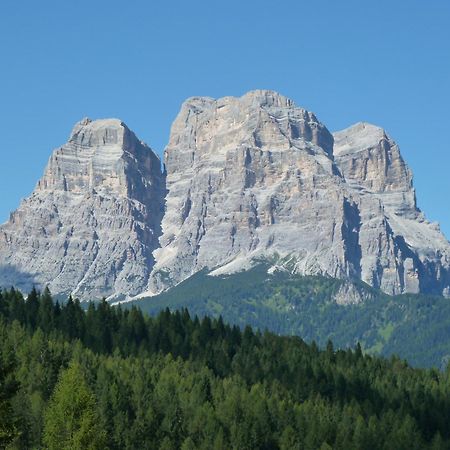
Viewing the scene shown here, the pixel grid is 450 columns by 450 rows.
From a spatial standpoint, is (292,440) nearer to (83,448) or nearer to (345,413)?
(345,413)

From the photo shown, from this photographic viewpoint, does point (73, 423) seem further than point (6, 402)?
Yes

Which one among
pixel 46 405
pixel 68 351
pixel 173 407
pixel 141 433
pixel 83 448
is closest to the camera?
pixel 83 448

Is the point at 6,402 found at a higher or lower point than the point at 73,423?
higher

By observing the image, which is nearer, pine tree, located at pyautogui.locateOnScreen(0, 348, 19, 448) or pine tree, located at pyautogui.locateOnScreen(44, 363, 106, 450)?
pine tree, located at pyautogui.locateOnScreen(0, 348, 19, 448)

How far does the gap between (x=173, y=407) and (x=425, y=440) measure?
141 ft

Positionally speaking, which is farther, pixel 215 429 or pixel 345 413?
pixel 345 413

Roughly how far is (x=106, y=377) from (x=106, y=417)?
15.0m

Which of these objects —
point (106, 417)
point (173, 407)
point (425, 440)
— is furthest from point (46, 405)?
point (425, 440)

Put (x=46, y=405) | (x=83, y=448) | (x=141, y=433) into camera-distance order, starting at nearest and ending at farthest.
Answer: (x=83, y=448), (x=46, y=405), (x=141, y=433)

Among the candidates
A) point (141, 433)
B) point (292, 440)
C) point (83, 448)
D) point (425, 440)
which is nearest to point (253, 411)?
point (292, 440)

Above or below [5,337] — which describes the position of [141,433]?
below

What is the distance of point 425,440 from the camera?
632 feet

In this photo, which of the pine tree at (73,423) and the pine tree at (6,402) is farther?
the pine tree at (73,423)

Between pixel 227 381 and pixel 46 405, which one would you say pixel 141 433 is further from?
pixel 227 381
